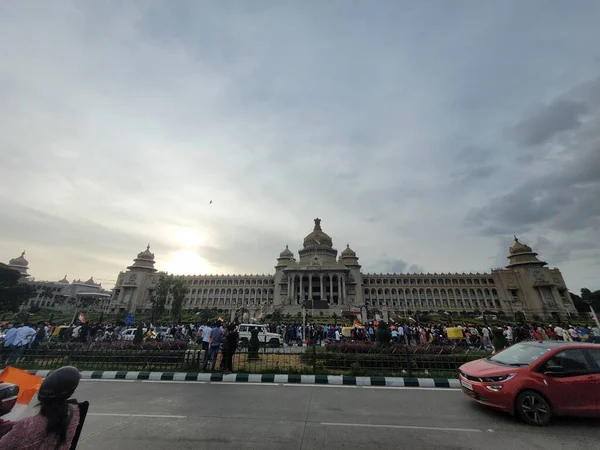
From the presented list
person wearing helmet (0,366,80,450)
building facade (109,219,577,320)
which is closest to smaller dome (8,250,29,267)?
building facade (109,219,577,320)

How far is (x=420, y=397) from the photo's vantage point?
26.1 feet

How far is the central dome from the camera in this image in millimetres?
85062

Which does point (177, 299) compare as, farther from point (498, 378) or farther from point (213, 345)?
point (498, 378)

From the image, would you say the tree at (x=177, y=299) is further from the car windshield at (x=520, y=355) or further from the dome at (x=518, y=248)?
the dome at (x=518, y=248)

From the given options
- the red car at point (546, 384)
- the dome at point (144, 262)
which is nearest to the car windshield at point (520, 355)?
the red car at point (546, 384)

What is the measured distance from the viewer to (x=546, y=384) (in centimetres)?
612

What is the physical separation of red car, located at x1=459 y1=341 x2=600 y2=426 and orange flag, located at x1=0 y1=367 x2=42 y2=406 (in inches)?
325

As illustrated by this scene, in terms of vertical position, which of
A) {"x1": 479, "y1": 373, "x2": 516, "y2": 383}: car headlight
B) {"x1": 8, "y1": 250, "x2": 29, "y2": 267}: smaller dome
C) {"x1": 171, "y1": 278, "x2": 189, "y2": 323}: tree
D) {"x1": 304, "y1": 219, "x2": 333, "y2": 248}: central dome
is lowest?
{"x1": 479, "y1": 373, "x2": 516, "y2": 383}: car headlight

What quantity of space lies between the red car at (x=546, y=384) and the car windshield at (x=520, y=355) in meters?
0.02

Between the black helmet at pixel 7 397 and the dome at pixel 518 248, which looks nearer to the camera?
the black helmet at pixel 7 397

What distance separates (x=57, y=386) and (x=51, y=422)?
10.7 inches

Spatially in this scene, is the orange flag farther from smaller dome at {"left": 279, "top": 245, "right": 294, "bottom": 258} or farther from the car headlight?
smaller dome at {"left": 279, "top": 245, "right": 294, "bottom": 258}

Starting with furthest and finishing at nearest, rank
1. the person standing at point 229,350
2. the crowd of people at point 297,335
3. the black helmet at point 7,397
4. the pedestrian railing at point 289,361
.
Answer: the crowd of people at point 297,335 → the person standing at point 229,350 → the pedestrian railing at point 289,361 → the black helmet at point 7,397

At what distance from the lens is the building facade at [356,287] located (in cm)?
7269
